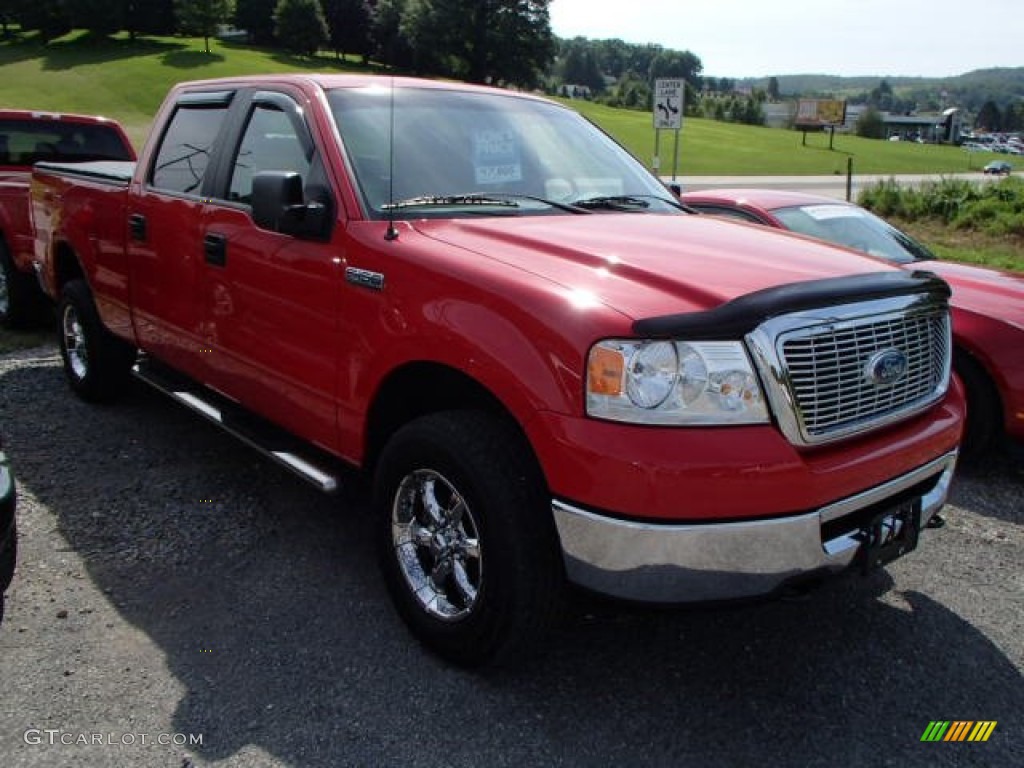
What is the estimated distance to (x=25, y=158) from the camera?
A: 798 cm

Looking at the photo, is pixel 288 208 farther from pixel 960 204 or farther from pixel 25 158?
pixel 960 204

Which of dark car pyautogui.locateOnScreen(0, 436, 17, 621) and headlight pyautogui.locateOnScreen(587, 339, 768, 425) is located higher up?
headlight pyautogui.locateOnScreen(587, 339, 768, 425)

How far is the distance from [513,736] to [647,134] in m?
64.5

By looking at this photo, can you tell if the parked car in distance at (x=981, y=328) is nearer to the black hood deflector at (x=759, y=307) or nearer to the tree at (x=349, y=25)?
the black hood deflector at (x=759, y=307)

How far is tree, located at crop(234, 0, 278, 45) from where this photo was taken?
10062 cm

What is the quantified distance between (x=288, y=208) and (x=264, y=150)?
81 cm

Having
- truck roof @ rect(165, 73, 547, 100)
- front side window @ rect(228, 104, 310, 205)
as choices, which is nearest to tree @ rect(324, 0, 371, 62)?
truck roof @ rect(165, 73, 547, 100)

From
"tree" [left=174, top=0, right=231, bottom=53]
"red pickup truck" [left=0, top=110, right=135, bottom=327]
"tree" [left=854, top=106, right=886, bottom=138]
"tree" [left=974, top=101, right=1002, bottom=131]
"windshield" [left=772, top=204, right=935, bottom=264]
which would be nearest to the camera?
"windshield" [left=772, top=204, right=935, bottom=264]

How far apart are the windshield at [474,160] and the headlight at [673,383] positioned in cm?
120

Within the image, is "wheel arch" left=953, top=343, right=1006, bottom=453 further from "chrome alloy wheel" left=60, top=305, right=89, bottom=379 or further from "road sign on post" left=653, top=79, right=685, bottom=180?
"road sign on post" left=653, top=79, right=685, bottom=180

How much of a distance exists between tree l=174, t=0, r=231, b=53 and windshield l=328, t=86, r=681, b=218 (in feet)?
274

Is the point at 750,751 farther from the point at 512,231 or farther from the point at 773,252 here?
the point at 512,231

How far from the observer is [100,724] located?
8.99ft

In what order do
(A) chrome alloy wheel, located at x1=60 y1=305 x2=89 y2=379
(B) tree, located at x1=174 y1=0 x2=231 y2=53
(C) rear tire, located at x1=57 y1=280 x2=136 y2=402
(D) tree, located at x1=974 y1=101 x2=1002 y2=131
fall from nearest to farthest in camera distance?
(C) rear tire, located at x1=57 y1=280 x2=136 y2=402 → (A) chrome alloy wheel, located at x1=60 y1=305 x2=89 y2=379 → (B) tree, located at x1=174 y1=0 x2=231 y2=53 → (D) tree, located at x1=974 y1=101 x2=1002 y2=131
